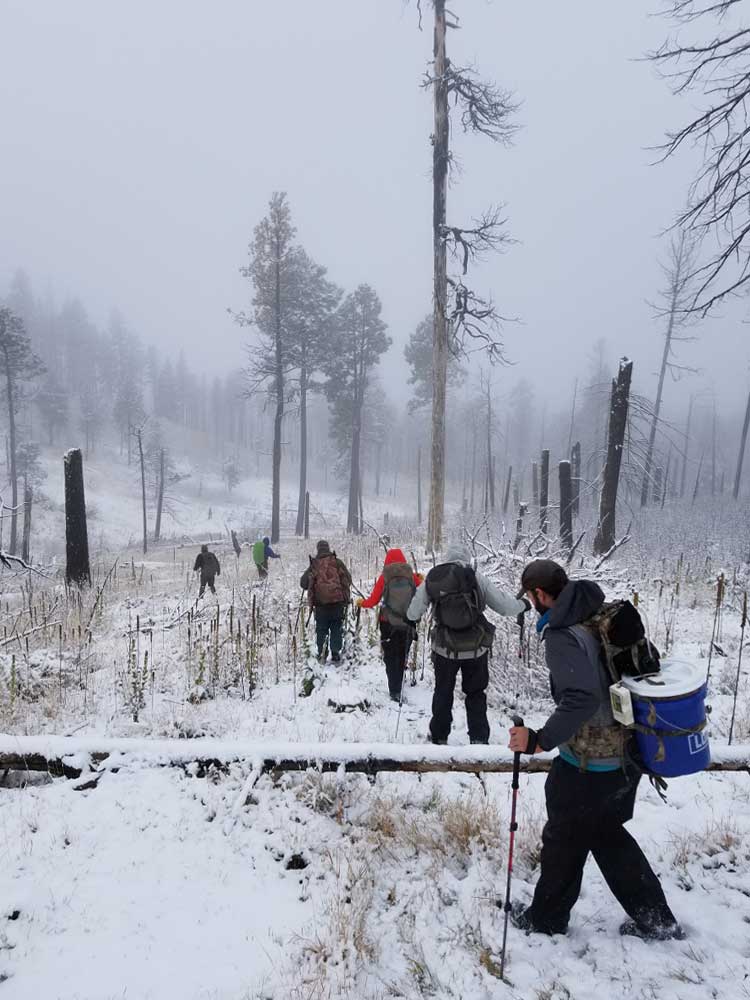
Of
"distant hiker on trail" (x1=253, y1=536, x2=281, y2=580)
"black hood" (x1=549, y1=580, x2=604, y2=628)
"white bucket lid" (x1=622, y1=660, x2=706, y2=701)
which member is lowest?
"distant hiker on trail" (x1=253, y1=536, x2=281, y2=580)

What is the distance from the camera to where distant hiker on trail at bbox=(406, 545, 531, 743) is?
4617 mm

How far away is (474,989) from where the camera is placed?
2477 millimetres

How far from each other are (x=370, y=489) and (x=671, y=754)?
214ft

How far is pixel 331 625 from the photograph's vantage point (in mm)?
7262

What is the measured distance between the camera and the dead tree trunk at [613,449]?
1218 cm

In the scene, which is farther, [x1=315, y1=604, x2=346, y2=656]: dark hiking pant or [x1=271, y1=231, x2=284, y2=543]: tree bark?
[x1=271, y1=231, x2=284, y2=543]: tree bark

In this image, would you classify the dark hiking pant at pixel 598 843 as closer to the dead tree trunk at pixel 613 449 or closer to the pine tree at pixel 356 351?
the dead tree trunk at pixel 613 449

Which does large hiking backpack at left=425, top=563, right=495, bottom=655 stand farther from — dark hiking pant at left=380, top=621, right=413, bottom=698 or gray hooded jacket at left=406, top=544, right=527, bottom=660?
dark hiking pant at left=380, top=621, right=413, bottom=698

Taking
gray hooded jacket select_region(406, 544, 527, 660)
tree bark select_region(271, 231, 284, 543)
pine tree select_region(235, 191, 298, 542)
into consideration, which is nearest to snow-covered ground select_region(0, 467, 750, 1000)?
gray hooded jacket select_region(406, 544, 527, 660)

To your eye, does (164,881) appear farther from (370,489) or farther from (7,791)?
(370,489)

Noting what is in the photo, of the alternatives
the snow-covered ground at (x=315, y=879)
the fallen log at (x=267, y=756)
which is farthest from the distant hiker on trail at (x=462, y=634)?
the fallen log at (x=267, y=756)

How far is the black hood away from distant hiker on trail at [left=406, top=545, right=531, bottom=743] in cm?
212

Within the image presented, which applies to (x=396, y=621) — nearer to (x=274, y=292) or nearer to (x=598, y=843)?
(x=598, y=843)

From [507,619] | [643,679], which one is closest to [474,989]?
[643,679]
